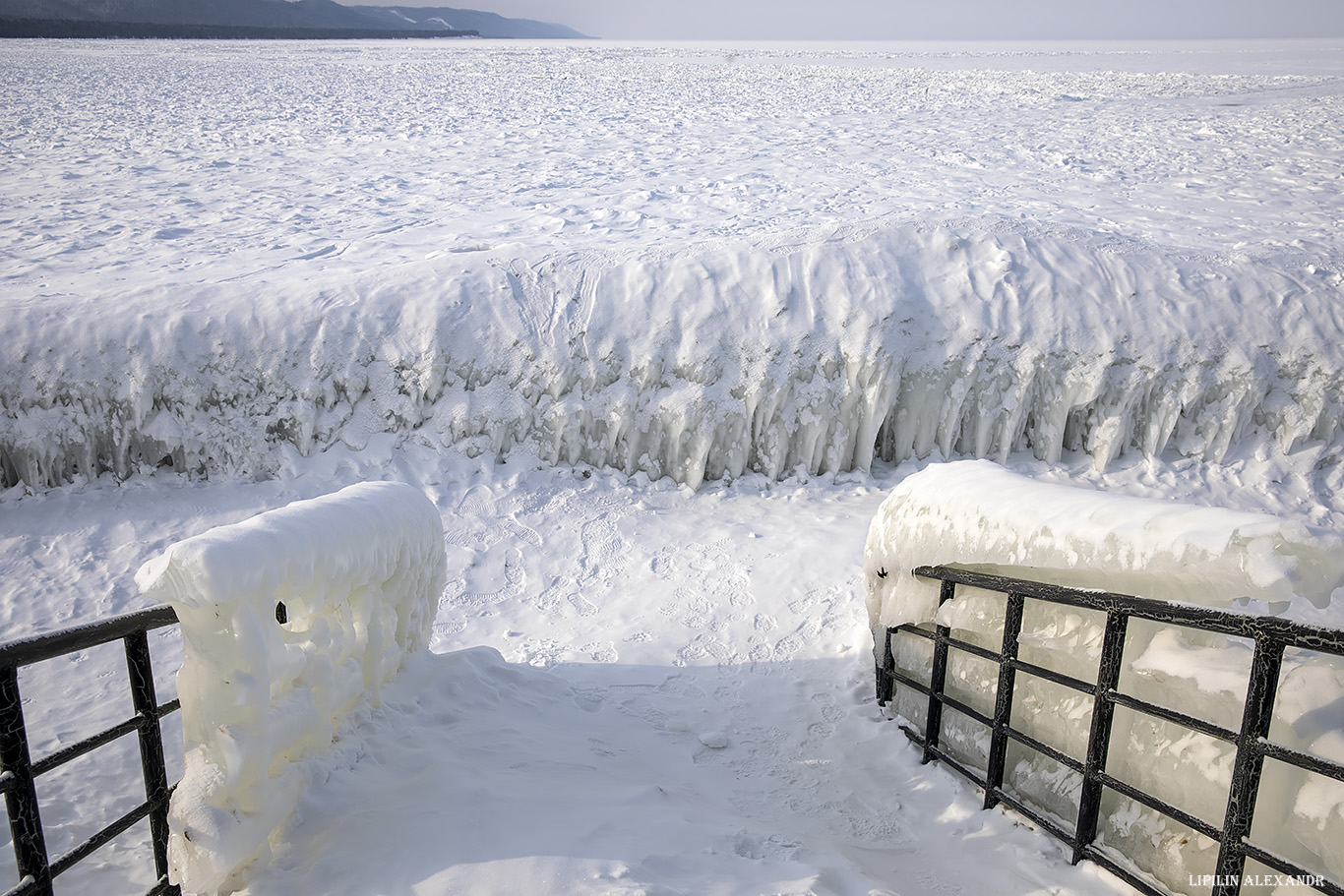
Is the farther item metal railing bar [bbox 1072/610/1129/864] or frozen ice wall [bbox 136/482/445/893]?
metal railing bar [bbox 1072/610/1129/864]

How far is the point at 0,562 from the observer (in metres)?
5.76

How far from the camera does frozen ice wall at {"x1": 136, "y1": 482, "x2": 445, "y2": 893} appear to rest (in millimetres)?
2080

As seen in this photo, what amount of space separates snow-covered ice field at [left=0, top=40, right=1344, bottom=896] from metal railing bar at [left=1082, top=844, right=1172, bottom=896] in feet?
0.18

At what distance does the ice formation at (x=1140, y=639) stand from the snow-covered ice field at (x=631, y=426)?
0.30m

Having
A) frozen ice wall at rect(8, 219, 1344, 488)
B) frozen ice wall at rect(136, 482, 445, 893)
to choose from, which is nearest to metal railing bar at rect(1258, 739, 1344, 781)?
frozen ice wall at rect(136, 482, 445, 893)

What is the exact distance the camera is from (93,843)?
77.9 inches

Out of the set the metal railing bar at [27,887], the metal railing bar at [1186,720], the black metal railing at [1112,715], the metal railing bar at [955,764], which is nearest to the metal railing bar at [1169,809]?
the black metal railing at [1112,715]

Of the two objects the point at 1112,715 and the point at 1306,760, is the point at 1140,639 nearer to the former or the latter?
the point at 1112,715

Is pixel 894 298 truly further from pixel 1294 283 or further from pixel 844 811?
pixel 844 811

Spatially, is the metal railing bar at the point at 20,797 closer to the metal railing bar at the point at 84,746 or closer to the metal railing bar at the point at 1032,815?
the metal railing bar at the point at 84,746

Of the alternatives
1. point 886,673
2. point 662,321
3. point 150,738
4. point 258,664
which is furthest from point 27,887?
point 662,321

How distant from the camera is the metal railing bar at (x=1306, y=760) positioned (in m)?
1.68

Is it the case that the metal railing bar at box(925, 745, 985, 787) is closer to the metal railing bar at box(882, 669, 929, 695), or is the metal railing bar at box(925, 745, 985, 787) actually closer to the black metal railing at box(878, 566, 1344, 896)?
the black metal railing at box(878, 566, 1344, 896)

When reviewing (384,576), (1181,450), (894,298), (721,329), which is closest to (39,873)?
(384,576)
